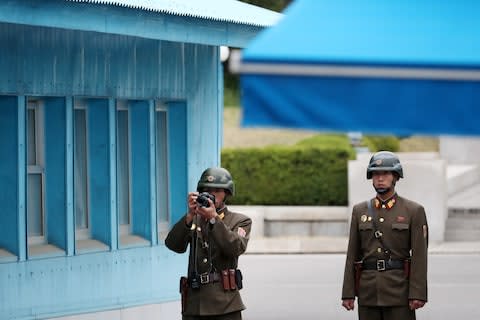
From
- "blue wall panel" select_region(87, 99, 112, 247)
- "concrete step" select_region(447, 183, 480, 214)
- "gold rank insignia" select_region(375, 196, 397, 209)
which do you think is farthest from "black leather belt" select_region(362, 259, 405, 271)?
"concrete step" select_region(447, 183, 480, 214)

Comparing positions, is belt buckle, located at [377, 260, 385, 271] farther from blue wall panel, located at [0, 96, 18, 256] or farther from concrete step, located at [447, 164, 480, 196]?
concrete step, located at [447, 164, 480, 196]

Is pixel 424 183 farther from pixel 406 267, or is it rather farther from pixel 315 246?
pixel 406 267

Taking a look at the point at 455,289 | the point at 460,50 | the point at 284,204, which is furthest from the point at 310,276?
the point at 460,50

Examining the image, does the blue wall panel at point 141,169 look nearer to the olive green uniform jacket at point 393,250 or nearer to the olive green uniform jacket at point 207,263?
the olive green uniform jacket at point 393,250

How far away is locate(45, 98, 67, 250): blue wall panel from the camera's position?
1121cm

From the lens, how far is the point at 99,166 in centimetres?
1177

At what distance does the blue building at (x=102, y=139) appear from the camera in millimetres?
10648

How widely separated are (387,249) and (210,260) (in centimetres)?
147

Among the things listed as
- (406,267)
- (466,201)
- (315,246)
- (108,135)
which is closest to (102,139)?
(108,135)

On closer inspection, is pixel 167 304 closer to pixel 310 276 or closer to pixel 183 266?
pixel 183 266

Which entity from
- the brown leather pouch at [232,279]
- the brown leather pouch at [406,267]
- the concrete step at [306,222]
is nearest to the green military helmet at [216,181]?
the brown leather pouch at [232,279]

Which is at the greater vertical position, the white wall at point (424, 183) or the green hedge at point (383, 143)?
the green hedge at point (383, 143)

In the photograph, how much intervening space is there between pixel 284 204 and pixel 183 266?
13.7 metres

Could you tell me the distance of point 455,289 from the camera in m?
19.0
